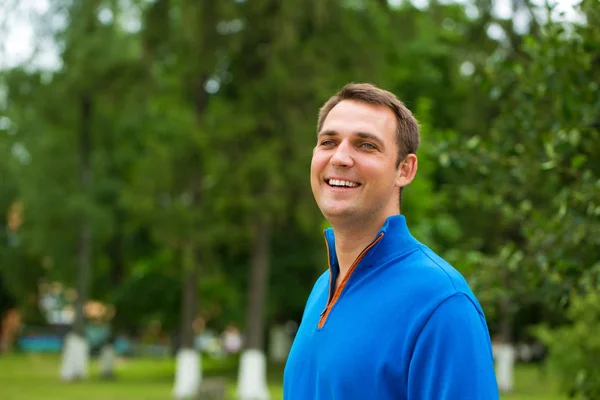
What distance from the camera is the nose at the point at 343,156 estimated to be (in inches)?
89.7

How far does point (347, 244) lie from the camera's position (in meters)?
2.36

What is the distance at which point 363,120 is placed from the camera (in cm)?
228

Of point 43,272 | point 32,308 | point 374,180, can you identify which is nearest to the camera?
point 374,180

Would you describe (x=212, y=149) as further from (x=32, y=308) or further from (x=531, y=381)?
(x=32, y=308)

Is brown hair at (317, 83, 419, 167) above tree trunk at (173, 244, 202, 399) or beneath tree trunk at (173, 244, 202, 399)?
above

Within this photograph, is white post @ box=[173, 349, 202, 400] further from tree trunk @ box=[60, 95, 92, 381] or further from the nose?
the nose

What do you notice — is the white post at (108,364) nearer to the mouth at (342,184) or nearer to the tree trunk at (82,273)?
the tree trunk at (82,273)

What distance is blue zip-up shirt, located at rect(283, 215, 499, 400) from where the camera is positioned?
1.92 metres

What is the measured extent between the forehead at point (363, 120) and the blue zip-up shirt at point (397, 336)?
24cm

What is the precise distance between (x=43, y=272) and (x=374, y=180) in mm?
40135

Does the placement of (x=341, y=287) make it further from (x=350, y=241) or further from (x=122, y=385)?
(x=122, y=385)

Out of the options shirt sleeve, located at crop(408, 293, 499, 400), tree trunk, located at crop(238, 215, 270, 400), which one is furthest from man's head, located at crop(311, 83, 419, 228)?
tree trunk, located at crop(238, 215, 270, 400)

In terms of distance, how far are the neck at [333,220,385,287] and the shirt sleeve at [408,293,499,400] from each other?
1.31ft

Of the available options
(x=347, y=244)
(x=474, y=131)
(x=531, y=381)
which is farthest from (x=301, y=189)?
(x=347, y=244)
